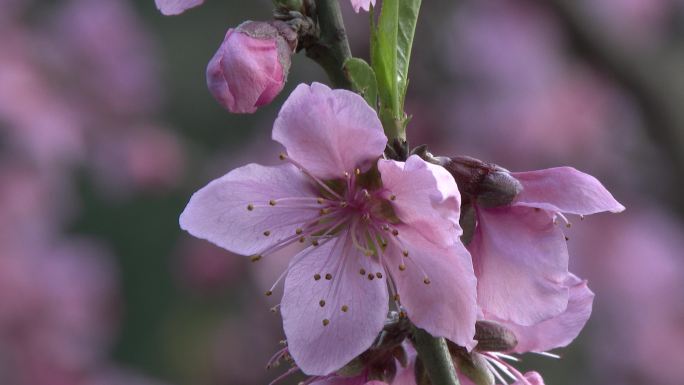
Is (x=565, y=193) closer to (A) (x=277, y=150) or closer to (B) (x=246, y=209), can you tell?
(B) (x=246, y=209)

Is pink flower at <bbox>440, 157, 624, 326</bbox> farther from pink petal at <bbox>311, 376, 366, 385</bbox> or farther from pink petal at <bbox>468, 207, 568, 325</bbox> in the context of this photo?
pink petal at <bbox>311, 376, 366, 385</bbox>

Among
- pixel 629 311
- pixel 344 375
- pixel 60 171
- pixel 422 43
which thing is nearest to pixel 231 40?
pixel 344 375

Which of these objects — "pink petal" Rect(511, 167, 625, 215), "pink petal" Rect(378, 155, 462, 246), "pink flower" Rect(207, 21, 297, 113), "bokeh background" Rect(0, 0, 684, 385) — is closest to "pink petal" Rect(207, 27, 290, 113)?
"pink flower" Rect(207, 21, 297, 113)

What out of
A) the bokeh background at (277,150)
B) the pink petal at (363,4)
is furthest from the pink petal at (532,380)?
the bokeh background at (277,150)

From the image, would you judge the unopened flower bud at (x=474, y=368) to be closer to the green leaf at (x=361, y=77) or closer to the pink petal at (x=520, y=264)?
the pink petal at (x=520, y=264)

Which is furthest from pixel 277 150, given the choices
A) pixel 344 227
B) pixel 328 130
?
pixel 328 130

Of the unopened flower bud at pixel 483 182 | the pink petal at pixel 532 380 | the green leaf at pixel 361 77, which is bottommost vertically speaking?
the pink petal at pixel 532 380
